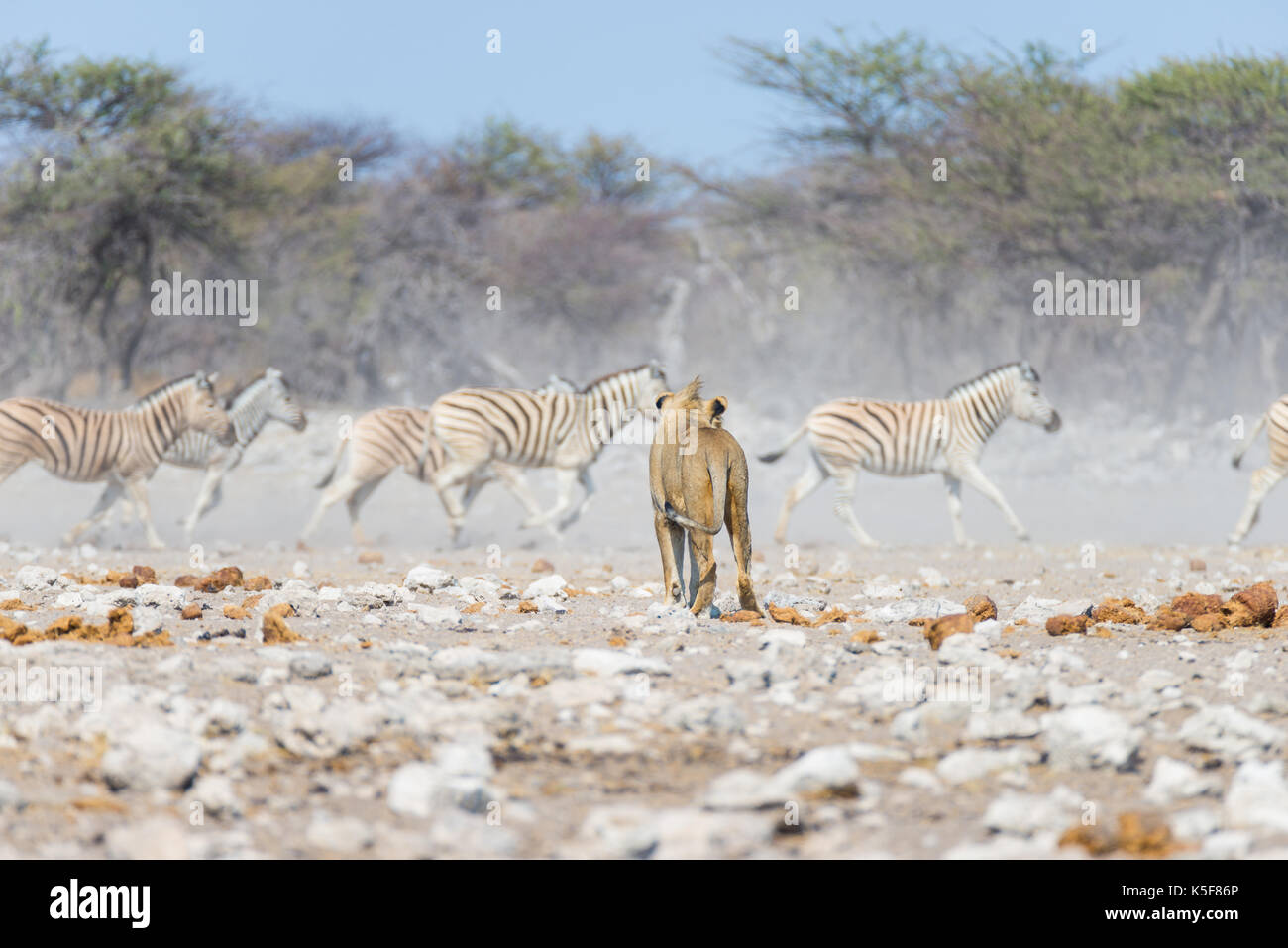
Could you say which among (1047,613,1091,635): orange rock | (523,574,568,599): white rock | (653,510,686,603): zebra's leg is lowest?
(1047,613,1091,635): orange rock

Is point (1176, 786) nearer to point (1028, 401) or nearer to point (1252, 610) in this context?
point (1252, 610)

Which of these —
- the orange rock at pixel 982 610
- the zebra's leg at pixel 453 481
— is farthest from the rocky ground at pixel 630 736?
the zebra's leg at pixel 453 481

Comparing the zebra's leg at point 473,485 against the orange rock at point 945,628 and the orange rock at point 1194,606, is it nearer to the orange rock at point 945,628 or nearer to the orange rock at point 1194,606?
the orange rock at point 1194,606

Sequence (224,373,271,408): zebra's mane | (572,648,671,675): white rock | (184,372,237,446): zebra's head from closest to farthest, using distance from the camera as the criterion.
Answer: (572,648,671,675): white rock < (184,372,237,446): zebra's head < (224,373,271,408): zebra's mane

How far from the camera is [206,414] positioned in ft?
43.2

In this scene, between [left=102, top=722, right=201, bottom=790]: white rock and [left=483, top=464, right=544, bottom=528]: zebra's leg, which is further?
[left=483, top=464, right=544, bottom=528]: zebra's leg

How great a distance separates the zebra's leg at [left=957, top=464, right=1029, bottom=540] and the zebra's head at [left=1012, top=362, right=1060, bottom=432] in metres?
0.99

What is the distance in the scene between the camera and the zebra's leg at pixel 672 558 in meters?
6.41

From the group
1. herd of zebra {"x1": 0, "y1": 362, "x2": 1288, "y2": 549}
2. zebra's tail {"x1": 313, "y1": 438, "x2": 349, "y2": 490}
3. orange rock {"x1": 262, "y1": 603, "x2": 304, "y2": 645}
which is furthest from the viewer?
zebra's tail {"x1": 313, "y1": 438, "x2": 349, "y2": 490}

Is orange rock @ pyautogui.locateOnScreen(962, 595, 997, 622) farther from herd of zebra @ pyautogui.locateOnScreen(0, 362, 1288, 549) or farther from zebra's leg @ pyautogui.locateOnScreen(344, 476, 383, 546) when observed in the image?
zebra's leg @ pyautogui.locateOnScreen(344, 476, 383, 546)

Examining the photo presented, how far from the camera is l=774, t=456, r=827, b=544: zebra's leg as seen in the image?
13.3m

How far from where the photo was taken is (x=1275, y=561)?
11.0 m

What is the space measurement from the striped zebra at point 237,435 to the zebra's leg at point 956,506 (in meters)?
6.46

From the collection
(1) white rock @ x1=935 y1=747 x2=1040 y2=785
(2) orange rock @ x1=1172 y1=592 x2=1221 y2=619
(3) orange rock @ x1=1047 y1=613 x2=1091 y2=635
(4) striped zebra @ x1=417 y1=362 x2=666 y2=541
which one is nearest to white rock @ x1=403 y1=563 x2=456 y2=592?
(3) orange rock @ x1=1047 y1=613 x2=1091 y2=635
